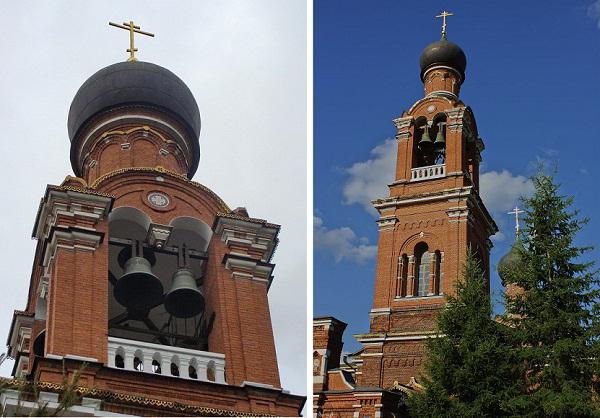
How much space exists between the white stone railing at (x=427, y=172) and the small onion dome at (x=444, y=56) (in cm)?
267

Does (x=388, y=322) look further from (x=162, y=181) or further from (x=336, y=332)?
(x=162, y=181)

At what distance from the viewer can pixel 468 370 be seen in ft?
52.7

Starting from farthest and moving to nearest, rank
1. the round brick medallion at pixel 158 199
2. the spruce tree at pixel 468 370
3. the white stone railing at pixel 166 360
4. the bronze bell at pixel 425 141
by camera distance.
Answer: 1. the bronze bell at pixel 425 141
2. the round brick medallion at pixel 158 199
3. the spruce tree at pixel 468 370
4. the white stone railing at pixel 166 360

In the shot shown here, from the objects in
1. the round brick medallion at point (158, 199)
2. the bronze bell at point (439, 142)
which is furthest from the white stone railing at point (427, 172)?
the round brick medallion at point (158, 199)

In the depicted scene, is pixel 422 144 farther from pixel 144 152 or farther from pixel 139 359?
pixel 139 359

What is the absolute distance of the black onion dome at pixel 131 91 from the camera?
1912 cm

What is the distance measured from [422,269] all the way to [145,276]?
9.64 metres

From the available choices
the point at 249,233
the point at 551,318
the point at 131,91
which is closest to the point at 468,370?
the point at 551,318

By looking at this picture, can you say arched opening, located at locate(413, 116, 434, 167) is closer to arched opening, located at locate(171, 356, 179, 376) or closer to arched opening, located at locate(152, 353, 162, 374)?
arched opening, located at locate(171, 356, 179, 376)

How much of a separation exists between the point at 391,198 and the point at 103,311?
10.6 metres

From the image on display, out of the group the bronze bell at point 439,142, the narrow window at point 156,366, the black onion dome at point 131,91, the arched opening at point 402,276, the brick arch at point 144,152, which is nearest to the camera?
the narrow window at point 156,366

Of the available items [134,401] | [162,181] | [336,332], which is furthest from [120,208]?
[336,332]

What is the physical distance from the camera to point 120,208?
17297 millimetres

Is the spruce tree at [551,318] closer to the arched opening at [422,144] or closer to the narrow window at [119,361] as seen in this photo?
the narrow window at [119,361]
